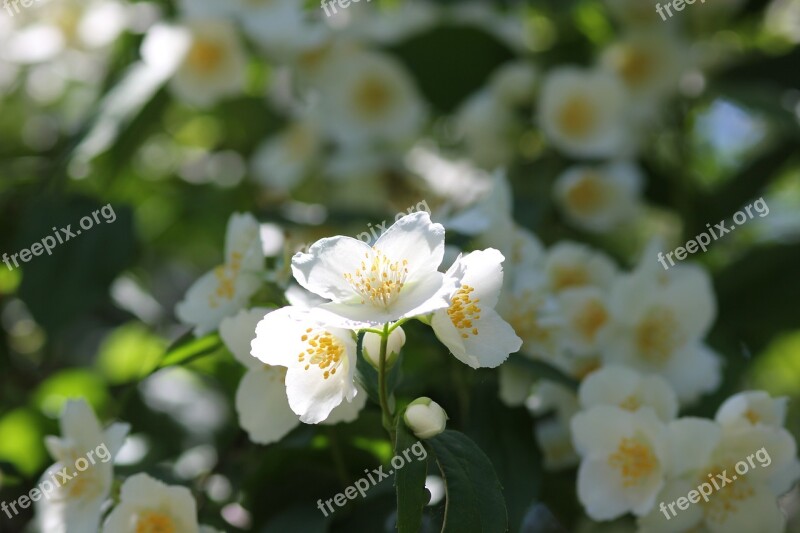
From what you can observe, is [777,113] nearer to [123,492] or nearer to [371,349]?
[371,349]

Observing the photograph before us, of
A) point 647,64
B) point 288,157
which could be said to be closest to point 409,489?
point 288,157

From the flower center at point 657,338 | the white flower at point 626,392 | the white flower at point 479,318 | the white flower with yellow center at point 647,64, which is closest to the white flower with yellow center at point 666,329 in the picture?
the flower center at point 657,338

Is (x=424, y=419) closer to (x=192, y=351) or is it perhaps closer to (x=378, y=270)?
(x=378, y=270)

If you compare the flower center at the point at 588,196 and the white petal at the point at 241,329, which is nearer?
the white petal at the point at 241,329

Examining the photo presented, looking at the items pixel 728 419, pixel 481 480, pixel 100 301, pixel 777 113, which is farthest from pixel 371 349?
pixel 777 113

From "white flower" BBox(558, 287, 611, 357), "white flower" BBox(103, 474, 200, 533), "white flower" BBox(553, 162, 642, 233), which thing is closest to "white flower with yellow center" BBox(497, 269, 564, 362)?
"white flower" BBox(558, 287, 611, 357)

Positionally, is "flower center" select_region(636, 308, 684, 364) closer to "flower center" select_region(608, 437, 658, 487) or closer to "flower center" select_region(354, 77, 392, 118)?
"flower center" select_region(608, 437, 658, 487)

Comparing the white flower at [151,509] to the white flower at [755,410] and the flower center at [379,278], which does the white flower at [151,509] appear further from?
the white flower at [755,410]
